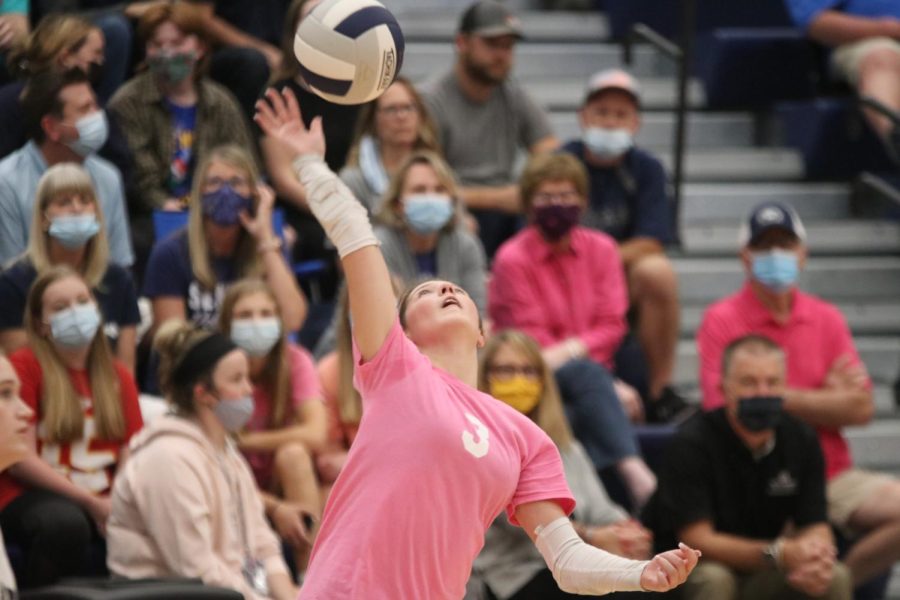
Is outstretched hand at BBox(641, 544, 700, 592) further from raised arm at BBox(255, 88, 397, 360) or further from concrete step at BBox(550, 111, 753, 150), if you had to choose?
concrete step at BBox(550, 111, 753, 150)

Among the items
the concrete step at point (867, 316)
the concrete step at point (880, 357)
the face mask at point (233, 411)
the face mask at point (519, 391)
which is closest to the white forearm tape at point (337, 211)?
the face mask at point (233, 411)

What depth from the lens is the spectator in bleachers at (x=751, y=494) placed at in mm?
7430

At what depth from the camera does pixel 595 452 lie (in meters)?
8.03

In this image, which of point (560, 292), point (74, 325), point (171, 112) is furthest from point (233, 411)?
point (171, 112)

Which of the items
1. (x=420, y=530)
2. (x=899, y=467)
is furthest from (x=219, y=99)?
(x=420, y=530)

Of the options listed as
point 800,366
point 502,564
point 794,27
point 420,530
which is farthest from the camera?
point 794,27

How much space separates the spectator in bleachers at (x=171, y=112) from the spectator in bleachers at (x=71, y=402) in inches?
61.4

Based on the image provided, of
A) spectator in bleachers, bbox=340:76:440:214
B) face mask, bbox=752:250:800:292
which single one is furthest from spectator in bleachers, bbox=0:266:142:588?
face mask, bbox=752:250:800:292

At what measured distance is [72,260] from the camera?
751cm

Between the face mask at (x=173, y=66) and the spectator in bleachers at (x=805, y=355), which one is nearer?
the spectator in bleachers at (x=805, y=355)

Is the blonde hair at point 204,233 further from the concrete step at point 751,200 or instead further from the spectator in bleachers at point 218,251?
the concrete step at point 751,200

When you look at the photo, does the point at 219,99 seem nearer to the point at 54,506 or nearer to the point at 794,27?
the point at 54,506

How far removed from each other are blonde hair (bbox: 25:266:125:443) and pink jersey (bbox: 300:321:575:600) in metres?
2.66

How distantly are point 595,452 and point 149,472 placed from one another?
2310mm
